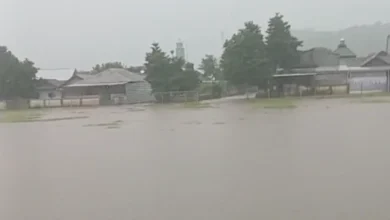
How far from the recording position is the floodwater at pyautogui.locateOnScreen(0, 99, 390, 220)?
4.50m

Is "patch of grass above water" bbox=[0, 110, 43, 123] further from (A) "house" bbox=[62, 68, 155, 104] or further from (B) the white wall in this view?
(B) the white wall

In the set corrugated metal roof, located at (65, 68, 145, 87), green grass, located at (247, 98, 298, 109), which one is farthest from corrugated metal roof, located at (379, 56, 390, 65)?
corrugated metal roof, located at (65, 68, 145, 87)

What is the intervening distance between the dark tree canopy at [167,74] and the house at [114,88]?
1742 millimetres

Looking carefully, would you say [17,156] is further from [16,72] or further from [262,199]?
[16,72]

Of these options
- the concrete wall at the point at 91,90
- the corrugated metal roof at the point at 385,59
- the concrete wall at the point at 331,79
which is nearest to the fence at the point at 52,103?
the concrete wall at the point at 91,90

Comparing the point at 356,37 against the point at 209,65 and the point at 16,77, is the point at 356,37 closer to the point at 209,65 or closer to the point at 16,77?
the point at 209,65

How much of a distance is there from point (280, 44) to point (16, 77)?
1693cm

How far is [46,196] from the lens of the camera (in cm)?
542

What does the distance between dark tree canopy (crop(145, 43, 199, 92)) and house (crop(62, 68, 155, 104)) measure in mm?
1742

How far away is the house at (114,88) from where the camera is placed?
30.3 meters

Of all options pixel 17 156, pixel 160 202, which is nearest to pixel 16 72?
pixel 17 156

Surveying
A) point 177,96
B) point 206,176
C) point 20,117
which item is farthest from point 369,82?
point 206,176

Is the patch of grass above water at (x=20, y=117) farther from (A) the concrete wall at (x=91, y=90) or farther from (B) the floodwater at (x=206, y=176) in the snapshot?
(A) the concrete wall at (x=91, y=90)

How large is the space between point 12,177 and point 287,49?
24760 mm
